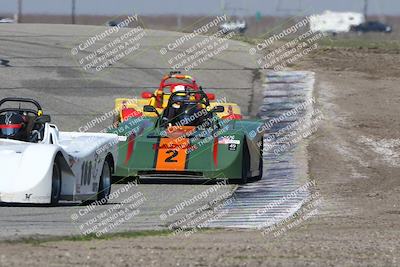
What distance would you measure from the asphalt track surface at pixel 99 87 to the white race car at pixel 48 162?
225 millimetres

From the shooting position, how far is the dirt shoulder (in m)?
9.93

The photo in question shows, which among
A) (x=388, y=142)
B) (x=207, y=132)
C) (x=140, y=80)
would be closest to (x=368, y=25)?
(x=140, y=80)

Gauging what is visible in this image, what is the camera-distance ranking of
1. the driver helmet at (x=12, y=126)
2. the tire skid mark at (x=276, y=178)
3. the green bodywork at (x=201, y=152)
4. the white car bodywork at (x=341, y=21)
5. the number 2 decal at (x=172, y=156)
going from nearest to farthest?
the tire skid mark at (x=276, y=178) < the driver helmet at (x=12, y=126) < the green bodywork at (x=201, y=152) < the number 2 decal at (x=172, y=156) < the white car bodywork at (x=341, y=21)

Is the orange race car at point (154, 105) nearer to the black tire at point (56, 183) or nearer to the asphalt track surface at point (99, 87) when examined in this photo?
the asphalt track surface at point (99, 87)

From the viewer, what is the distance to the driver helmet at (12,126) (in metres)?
14.7

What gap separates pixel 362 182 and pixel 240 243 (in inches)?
315

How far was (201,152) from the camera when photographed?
1878cm

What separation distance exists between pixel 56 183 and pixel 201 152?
498 cm

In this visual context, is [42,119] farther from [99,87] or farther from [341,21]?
[341,21]

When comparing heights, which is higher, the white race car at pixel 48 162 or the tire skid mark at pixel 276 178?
the white race car at pixel 48 162

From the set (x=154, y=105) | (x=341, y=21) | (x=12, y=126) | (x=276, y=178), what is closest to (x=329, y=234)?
(x=12, y=126)

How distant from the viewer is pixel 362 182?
1891 cm

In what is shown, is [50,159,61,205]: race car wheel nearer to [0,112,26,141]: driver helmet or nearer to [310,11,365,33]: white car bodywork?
[0,112,26,141]: driver helmet

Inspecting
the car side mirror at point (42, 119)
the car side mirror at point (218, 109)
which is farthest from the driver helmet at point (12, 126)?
the car side mirror at point (218, 109)
